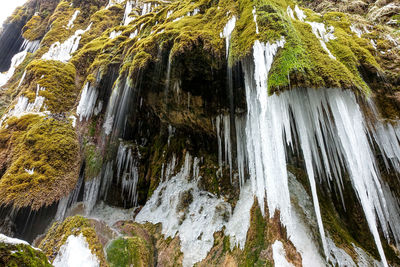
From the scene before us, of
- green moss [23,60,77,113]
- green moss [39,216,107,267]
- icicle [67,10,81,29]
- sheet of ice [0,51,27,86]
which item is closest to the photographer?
green moss [39,216,107,267]

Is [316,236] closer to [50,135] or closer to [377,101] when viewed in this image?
[377,101]

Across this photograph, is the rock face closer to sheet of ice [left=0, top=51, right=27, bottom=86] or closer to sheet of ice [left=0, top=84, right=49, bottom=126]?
sheet of ice [left=0, top=84, right=49, bottom=126]

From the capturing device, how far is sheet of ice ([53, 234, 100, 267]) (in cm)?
511

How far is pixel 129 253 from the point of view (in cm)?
678

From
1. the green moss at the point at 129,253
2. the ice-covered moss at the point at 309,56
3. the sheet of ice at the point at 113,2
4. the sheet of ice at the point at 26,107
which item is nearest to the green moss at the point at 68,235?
the green moss at the point at 129,253

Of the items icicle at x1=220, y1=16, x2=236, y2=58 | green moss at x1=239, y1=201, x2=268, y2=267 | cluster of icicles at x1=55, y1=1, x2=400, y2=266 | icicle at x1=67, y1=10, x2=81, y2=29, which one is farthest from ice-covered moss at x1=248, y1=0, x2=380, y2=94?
icicle at x1=67, y1=10, x2=81, y2=29

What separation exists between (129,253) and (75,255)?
6.51 feet

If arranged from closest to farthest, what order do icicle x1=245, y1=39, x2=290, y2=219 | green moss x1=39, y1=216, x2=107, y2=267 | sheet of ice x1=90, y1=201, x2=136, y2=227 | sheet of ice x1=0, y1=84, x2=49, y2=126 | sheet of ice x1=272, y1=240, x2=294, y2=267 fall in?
sheet of ice x1=272, y1=240, x2=294, y2=267
icicle x1=245, y1=39, x2=290, y2=219
green moss x1=39, y1=216, x2=107, y2=267
sheet of ice x1=90, y1=201, x2=136, y2=227
sheet of ice x1=0, y1=84, x2=49, y2=126

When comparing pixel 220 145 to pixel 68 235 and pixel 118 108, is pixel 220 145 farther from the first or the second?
pixel 118 108

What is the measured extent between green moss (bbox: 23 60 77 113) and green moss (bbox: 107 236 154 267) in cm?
1020

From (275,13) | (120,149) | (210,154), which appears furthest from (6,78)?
(275,13)

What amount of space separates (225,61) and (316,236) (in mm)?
6289

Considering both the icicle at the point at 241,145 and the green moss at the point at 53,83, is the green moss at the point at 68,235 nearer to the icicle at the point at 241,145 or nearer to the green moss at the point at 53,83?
the icicle at the point at 241,145

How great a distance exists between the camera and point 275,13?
609 centimetres
